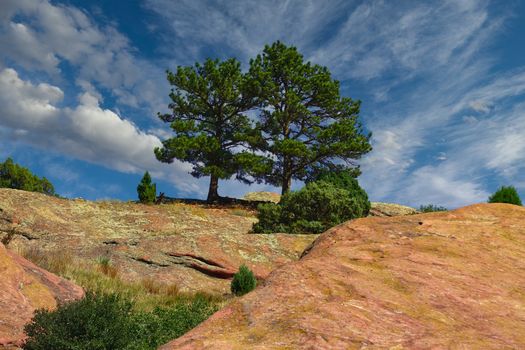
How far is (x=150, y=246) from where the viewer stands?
1348cm

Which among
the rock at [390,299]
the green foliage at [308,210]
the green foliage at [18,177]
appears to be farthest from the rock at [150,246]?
the green foliage at [18,177]

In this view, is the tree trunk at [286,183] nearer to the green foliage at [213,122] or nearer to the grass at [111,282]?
the green foliage at [213,122]

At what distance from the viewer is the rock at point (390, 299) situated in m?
2.94

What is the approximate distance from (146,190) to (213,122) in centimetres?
933

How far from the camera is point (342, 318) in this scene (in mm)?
3174

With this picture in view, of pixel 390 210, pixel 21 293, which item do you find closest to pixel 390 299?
pixel 21 293

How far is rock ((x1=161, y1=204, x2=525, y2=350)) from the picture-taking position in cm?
294

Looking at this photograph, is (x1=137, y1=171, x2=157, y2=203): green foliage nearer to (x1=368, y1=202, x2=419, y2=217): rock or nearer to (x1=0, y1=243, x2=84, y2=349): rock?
(x1=368, y1=202, x2=419, y2=217): rock

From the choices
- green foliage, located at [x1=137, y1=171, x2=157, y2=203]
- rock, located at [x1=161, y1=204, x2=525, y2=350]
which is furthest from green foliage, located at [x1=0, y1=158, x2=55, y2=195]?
rock, located at [x1=161, y1=204, x2=525, y2=350]

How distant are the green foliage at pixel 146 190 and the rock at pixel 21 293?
2297 centimetres

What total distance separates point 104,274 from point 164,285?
1.53 meters

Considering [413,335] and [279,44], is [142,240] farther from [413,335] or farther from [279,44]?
[279,44]

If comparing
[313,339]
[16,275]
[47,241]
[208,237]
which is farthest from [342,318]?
[47,241]

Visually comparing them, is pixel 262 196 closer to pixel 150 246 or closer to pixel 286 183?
pixel 286 183
